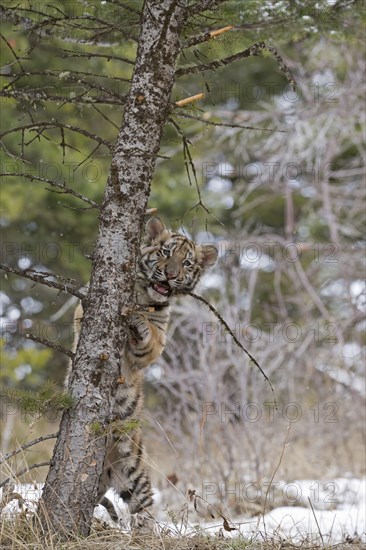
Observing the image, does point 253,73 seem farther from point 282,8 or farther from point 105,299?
point 105,299

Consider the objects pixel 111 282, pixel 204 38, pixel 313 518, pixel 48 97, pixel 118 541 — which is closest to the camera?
pixel 118 541

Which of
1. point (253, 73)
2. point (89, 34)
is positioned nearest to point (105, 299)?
point (89, 34)

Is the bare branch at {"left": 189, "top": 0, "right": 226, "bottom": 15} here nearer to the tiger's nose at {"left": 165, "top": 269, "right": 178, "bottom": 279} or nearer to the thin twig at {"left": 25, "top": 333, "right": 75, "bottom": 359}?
the tiger's nose at {"left": 165, "top": 269, "right": 178, "bottom": 279}

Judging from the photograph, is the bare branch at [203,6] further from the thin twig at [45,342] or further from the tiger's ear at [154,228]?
the thin twig at [45,342]

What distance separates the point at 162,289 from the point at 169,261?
0.24 metres

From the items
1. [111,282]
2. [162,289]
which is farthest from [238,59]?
[162,289]

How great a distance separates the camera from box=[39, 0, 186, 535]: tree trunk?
4.95 metres

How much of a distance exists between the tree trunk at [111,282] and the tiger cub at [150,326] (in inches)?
51.3

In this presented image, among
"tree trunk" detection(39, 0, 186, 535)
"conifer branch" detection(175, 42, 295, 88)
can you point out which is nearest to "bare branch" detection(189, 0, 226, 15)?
"tree trunk" detection(39, 0, 186, 535)

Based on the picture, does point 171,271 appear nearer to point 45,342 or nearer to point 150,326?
point 150,326

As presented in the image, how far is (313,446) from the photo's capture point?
11414mm

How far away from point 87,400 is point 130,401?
5.64 feet

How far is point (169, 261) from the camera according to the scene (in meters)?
6.68

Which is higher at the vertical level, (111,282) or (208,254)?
(208,254)
